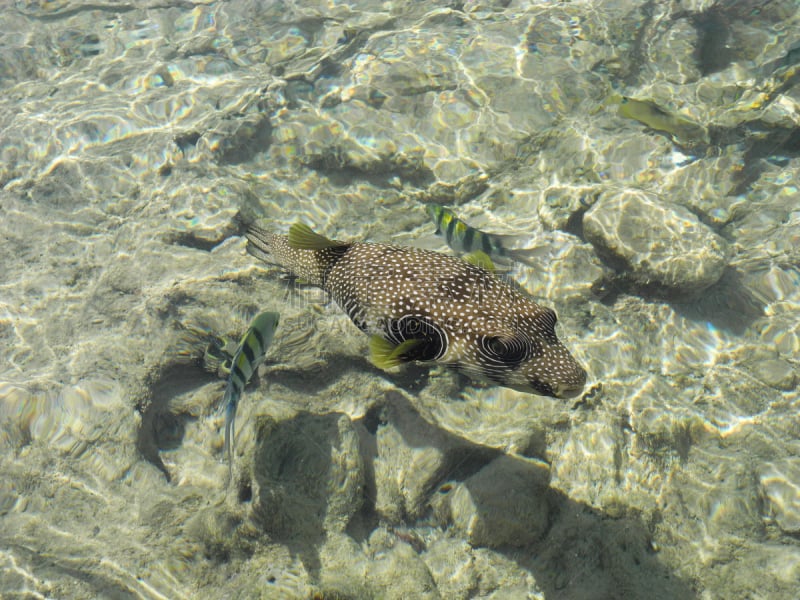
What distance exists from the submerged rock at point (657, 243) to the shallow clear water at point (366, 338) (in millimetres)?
30

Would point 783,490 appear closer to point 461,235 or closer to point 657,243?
point 657,243

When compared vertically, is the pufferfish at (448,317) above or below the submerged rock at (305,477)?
above

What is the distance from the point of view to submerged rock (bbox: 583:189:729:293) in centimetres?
513

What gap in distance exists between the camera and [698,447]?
13.8 ft

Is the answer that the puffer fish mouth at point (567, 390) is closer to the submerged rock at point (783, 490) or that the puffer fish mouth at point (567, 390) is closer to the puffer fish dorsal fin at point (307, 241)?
the puffer fish dorsal fin at point (307, 241)

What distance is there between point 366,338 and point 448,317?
174 centimetres

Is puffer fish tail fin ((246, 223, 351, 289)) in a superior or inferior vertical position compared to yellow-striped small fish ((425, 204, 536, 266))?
superior

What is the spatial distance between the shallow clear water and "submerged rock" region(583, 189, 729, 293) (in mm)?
30

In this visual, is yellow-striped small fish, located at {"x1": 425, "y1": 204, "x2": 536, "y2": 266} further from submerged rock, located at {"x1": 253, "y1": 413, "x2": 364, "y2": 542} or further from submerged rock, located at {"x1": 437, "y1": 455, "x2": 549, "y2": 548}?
submerged rock, located at {"x1": 253, "y1": 413, "x2": 364, "y2": 542}

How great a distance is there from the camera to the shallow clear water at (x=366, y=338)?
3490mm

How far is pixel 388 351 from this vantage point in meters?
2.77

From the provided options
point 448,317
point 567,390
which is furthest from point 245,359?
point 567,390

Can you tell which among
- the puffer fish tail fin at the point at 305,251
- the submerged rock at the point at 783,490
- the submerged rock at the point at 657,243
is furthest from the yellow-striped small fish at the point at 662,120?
the puffer fish tail fin at the point at 305,251

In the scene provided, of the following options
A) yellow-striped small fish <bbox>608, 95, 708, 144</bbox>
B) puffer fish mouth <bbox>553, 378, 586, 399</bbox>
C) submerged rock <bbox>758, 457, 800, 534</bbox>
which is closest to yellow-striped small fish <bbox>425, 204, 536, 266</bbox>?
puffer fish mouth <bbox>553, 378, 586, 399</bbox>
